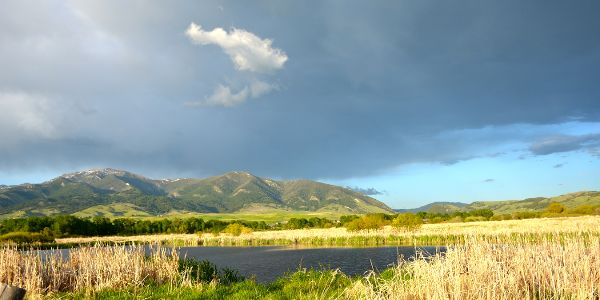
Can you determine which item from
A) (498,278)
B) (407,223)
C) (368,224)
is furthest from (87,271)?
(368,224)

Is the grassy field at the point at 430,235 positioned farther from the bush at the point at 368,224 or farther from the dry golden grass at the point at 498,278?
the dry golden grass at the point at 498,278

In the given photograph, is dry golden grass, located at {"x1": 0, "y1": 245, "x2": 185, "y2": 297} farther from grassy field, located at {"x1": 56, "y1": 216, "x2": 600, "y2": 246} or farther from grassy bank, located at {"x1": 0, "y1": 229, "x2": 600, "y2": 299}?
grassy field, located at {"x1": 56, "y1": 216, "x2": 600, "y2": 246}

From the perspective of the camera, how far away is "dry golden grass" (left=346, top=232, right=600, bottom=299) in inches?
451

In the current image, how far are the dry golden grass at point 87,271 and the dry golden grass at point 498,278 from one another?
41.3 ft

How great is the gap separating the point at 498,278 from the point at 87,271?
19.9 m

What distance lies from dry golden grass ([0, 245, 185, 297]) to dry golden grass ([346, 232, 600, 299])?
12586mm

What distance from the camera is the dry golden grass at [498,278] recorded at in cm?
1145

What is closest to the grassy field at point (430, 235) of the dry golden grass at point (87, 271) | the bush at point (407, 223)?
the bush at point (407, 223)

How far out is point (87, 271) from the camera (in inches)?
872

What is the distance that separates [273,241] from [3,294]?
275ft

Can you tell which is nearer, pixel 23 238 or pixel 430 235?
pixel 430 235

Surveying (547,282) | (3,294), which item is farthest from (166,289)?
(547,282)

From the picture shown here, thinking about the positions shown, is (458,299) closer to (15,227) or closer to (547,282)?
(547,282)

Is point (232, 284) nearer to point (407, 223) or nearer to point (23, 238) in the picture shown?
point (407, 223)
